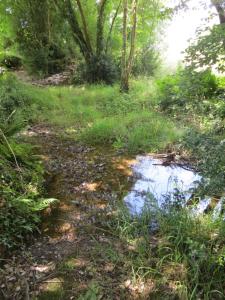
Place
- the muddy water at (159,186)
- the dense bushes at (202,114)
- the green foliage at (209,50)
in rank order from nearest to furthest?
the dense bushes at (202,114) → the muddy water at (159,186) → the green foliage at (209,50)

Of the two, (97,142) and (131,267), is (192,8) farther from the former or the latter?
(131,267)

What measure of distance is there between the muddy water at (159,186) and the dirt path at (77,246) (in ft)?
0.62

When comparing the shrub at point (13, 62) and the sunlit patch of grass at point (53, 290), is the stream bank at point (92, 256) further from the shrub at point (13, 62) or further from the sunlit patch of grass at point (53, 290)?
the shrub at point (13, 62)

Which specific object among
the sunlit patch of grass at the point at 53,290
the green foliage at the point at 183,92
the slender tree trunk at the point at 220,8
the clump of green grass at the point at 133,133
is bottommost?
the sunlit patch of grass at the point at 53,290

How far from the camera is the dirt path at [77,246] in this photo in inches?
95.3

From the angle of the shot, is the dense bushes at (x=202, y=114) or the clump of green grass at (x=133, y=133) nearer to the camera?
the dense bushes at (x=202, y=114)

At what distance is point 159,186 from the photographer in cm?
402

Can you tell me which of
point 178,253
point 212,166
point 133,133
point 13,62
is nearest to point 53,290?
point 178,253

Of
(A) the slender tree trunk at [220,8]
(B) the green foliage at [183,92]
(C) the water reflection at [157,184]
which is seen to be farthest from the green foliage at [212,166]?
(A) the slender tree trunk at [220,8]

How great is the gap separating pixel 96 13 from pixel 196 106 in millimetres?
7097

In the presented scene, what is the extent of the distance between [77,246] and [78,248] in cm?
3

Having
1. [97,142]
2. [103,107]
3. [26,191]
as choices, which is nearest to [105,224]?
[26,191]

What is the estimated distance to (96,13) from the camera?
11766 mm

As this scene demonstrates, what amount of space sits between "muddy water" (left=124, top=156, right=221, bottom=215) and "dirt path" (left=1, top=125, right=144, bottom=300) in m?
0.19
